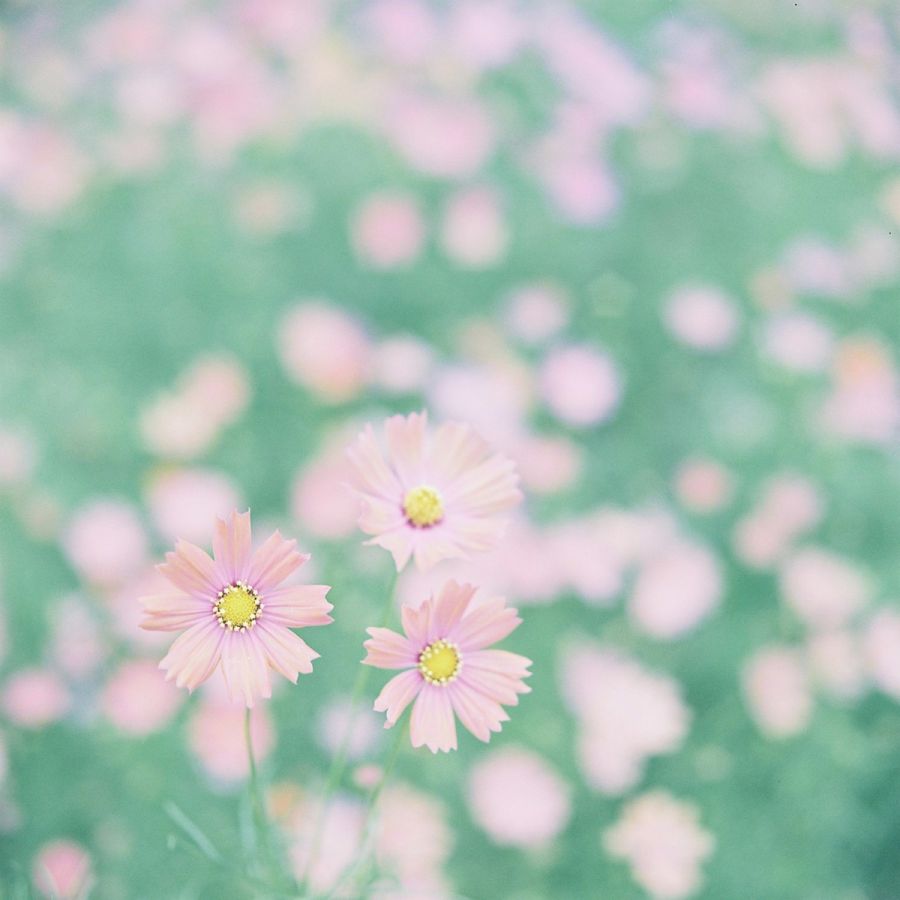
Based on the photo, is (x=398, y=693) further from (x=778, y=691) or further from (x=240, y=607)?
(x=778, y=691)

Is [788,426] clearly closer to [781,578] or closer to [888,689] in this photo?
[781,578]

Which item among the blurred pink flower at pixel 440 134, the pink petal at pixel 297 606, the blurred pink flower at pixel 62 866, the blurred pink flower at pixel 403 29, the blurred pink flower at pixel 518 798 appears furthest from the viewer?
the blurred pink flower at pixel 403 29

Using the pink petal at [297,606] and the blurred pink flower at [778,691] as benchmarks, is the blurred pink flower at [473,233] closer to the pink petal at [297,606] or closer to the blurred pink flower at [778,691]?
the blurred pink flower at [778,691]

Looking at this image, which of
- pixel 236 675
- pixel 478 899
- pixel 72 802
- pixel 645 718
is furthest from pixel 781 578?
pixel 236 675

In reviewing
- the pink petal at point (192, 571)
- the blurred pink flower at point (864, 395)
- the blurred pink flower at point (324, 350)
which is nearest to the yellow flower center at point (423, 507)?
the pink petal at point (192, 571)

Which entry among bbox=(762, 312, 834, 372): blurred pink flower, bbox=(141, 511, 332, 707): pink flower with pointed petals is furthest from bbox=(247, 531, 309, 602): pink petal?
bbox=(762, 312, 834, 372): blurred pink flower

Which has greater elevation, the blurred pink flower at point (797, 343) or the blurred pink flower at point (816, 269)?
the blurred pink flower at point (816, 269)
